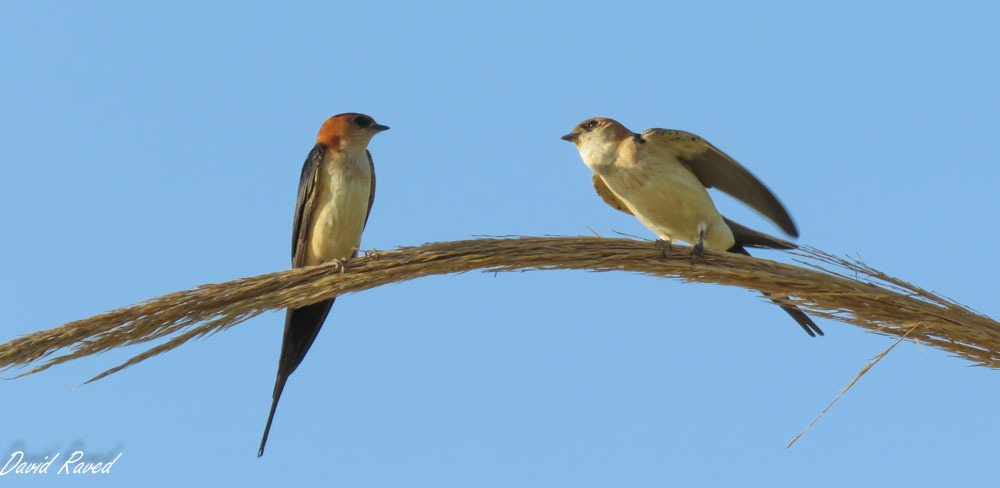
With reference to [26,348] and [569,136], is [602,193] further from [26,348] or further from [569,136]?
[26,348]

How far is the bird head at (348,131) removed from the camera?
20.6ft

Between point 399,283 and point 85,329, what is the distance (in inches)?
47.7

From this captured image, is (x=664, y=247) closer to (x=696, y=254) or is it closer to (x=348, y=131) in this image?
(x=696, y=254)

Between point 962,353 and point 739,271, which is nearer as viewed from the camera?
point 962,353

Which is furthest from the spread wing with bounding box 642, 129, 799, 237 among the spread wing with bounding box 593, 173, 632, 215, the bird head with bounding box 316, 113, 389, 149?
the bird head with bounding box 316, 113, 389, 149

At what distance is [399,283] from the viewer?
13.1ft

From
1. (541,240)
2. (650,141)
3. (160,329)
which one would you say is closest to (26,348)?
(160,329)

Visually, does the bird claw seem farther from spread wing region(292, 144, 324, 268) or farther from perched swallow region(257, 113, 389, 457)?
spread wing region(292, 144, 324, 268)

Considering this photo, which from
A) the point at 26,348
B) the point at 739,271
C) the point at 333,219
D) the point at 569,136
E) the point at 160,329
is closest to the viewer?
the point at 26,348

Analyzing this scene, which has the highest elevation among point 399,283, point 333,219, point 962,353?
point 333,219

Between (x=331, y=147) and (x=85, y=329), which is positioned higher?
(x=331, y=147)

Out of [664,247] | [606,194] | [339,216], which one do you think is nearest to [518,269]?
[664,247]

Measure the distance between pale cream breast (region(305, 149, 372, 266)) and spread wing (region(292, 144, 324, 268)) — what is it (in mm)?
37

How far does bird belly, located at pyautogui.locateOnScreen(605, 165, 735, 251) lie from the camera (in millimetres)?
5988
